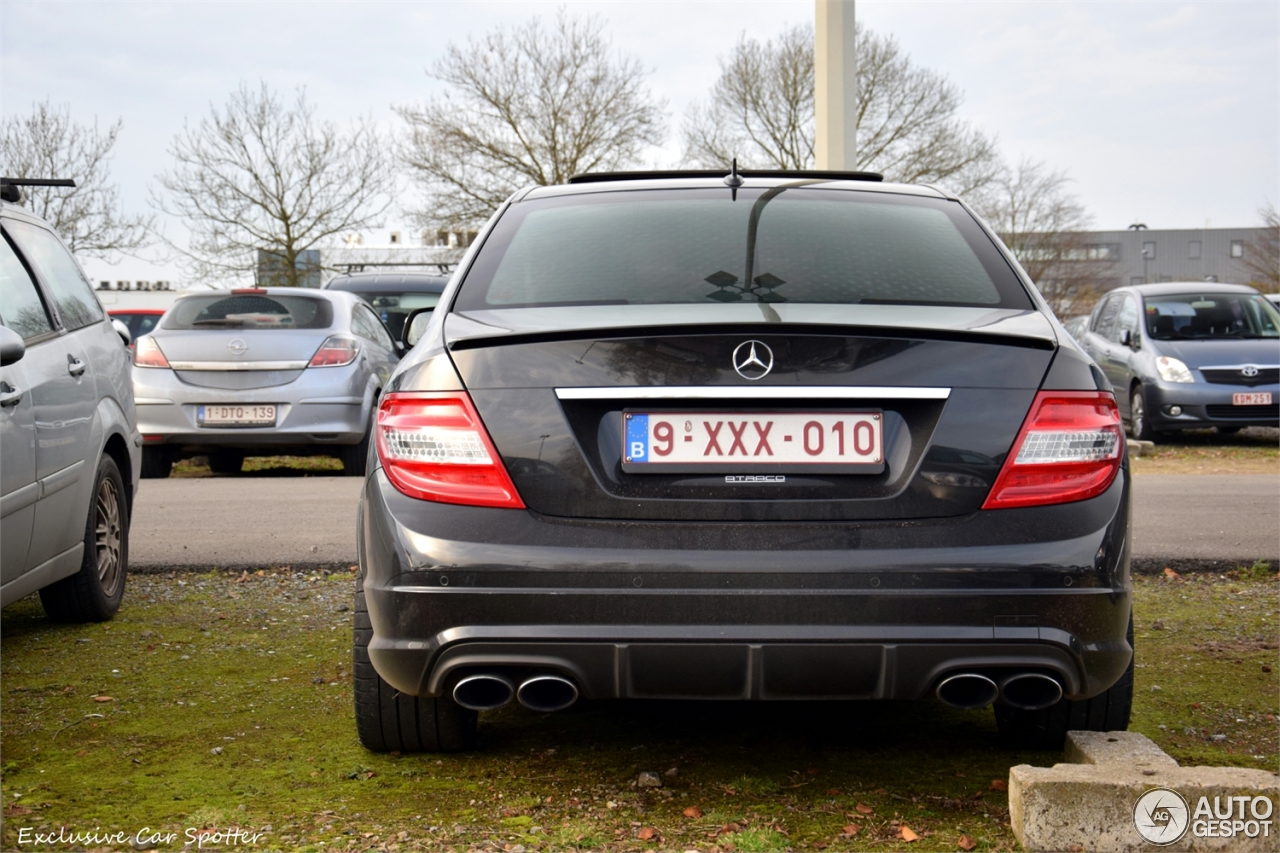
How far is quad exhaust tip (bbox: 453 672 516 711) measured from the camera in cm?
313

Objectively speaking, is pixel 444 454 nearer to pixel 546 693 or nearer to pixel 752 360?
pixel 546 693

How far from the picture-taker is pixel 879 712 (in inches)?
167

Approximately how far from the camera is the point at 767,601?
297 centimetres

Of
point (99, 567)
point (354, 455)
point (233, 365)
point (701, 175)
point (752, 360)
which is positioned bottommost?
point (354, 455)

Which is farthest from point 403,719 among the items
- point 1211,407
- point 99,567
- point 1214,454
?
point 1211,407

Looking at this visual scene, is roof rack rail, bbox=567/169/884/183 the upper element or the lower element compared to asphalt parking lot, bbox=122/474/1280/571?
upper

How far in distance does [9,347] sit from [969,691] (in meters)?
2.94

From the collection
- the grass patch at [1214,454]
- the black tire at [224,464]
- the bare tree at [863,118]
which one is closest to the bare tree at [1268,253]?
the bare tree at [863,118]

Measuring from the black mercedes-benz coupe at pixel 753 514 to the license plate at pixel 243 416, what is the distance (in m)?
7.89

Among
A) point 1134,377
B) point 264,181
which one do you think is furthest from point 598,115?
point 1134,377

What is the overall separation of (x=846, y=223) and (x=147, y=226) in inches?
1426

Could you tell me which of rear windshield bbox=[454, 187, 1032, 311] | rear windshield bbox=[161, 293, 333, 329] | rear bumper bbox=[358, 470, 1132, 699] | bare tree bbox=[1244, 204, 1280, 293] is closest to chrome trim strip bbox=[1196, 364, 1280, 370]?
rear windshield bbox=[161, 293, 333, 329]

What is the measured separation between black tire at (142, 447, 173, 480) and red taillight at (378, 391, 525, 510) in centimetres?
891

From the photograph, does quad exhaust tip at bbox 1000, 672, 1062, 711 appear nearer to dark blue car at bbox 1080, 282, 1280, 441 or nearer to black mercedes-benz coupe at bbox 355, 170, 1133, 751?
black mercedes-benz coupe at bbox 355, 170, 1133, 751
